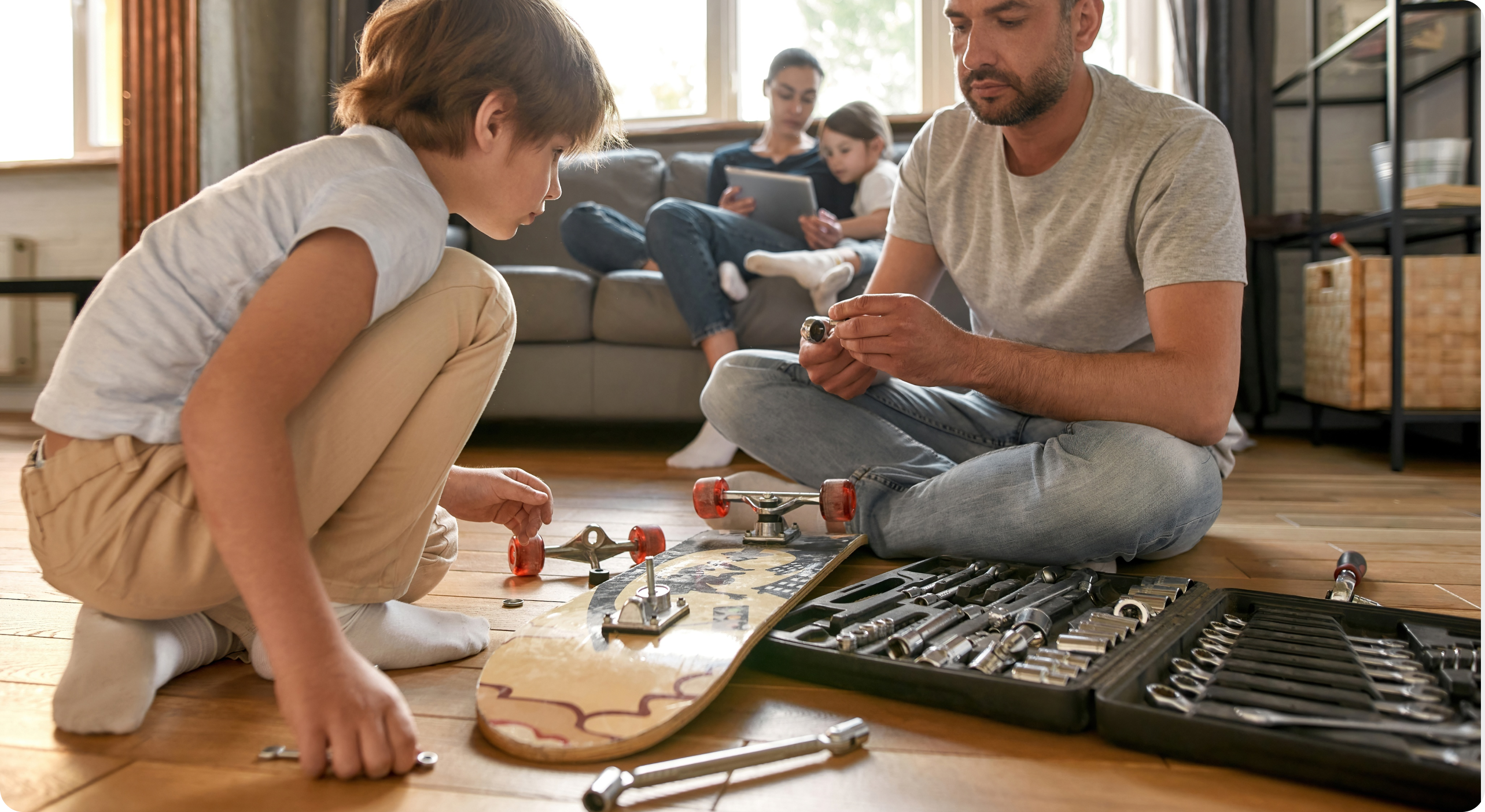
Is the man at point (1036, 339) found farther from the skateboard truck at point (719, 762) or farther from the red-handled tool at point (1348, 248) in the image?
the red-handled tool at point (1348, 248)

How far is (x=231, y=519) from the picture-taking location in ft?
1.83

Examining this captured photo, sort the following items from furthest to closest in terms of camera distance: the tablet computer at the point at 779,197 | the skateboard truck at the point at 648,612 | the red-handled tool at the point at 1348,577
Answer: the tablet computer at the point at 779,197 → the red-handled tool at the point at 1348,577 → the skateboard truck at the point at 648,612

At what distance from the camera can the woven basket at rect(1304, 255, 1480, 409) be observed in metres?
2.04

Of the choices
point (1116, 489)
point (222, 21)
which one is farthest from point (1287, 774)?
point (222, 21)

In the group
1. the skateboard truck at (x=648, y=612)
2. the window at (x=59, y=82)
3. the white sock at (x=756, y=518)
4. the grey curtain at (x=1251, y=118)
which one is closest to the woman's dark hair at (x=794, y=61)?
the grey curtain at (x=1251, y=118)

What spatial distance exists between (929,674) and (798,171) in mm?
2037

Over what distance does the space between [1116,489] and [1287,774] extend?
45 cm

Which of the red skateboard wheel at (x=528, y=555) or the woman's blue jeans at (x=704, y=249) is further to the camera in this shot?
the woman's blue jeans at (x=704, y=249)

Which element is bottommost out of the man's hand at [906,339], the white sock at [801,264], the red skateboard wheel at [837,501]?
the red skateboard wheel at [837,501]

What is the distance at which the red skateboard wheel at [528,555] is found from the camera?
110 centimetres

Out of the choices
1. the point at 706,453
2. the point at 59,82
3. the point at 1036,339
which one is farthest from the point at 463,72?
the point at 59,82

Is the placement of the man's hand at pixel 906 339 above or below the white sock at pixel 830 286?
below

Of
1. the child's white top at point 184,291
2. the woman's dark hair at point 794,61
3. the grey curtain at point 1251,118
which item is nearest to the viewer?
the child's white top at point 184,291

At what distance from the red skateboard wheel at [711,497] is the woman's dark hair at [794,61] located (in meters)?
1.61
